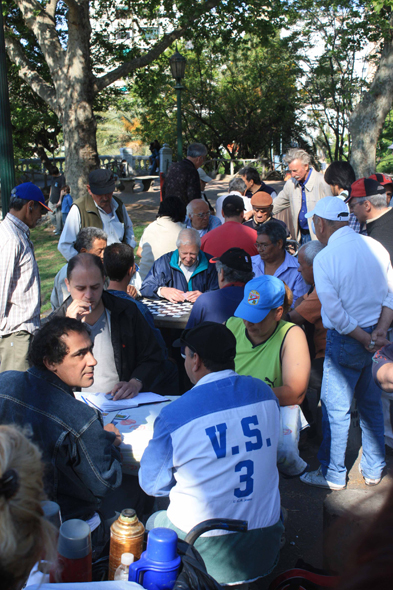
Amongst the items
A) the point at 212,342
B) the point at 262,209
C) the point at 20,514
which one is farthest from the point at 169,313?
the point at 20,514

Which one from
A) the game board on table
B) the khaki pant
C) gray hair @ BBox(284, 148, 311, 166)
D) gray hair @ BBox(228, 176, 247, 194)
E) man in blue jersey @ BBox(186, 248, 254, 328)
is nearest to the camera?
man in blue jersey @ BBox(186, 248, 254, 328)

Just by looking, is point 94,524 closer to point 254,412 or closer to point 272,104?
point 254,412

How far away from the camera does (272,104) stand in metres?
25.2

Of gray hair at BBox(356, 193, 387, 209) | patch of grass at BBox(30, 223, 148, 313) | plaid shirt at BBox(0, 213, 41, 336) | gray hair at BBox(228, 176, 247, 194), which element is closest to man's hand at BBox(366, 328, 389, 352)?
gray hair at BBox(356, 193, 387, 209)

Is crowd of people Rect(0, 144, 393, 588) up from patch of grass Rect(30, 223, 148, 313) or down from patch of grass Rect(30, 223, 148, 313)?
up

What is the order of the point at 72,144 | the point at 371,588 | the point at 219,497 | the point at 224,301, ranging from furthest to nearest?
the point at 72,144 < the point at 224,301 < the point at 219,497 < the point at 371,588

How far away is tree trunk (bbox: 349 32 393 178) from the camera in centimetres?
1263

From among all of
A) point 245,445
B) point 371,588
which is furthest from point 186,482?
point 371,588

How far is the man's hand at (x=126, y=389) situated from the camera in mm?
3453

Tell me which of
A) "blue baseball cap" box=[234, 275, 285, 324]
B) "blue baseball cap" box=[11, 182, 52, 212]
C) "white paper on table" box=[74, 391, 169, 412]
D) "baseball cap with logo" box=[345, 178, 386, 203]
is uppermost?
"blue baseball cap" box=[11, 182, 52, 212]

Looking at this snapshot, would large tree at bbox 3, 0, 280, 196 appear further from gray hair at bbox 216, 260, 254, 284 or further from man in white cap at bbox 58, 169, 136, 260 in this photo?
gray hair at bbox 216, 260, 254, 284

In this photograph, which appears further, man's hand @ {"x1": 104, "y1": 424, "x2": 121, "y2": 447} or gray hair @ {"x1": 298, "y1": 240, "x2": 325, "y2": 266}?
gray hair @ {"x1": 298, "y1": 240, "x2": 325, "y2": 266}

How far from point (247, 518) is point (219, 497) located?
0.19 metres

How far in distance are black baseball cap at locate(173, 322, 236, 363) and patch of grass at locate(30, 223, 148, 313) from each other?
666 cm
